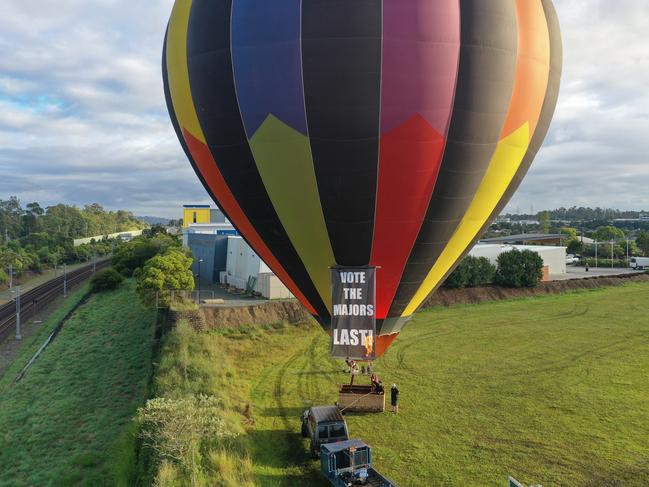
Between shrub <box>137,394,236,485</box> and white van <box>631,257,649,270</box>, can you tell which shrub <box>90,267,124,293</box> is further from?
white van <box>631,257,649,270</box>

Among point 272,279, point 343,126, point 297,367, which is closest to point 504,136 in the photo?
point 343,126

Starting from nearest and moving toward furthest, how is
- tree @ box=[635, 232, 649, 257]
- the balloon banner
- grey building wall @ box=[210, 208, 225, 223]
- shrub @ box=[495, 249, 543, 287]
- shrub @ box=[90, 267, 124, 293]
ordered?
the balloon banner < shrub @ box=[495, 249, 543, 287] < shrub @ box=[90, 267, 124, 293] < tree @ box=[635, 232, 649, 257] < grey building wall @ box=[210, 208, 225, 223]

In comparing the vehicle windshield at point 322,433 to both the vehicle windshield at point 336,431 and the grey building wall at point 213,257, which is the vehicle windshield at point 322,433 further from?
the grey building wall at point 213,257

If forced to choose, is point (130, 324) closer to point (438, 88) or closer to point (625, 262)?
point (438, 88)

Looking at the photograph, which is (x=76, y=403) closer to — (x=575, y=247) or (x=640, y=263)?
(x=640, y=263)

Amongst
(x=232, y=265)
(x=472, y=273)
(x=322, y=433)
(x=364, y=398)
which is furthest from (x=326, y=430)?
(x=232, y=265)

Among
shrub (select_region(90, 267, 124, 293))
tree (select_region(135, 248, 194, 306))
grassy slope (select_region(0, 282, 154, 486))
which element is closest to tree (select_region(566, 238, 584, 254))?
shrub (select_region(90, 267, 124, 293))
